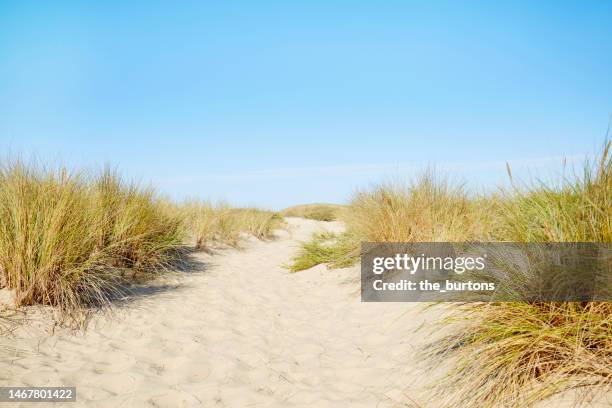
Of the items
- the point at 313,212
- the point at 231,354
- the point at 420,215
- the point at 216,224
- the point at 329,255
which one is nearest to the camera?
the point at 231,354

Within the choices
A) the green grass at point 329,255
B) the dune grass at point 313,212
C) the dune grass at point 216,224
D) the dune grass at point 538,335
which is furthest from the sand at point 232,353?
the dune grass at point 313,212

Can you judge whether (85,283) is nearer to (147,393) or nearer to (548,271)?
(147,393)

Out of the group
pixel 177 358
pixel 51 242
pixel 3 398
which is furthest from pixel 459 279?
pixel 51 242

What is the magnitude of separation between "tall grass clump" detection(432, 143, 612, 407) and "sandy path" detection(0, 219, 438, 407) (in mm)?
519

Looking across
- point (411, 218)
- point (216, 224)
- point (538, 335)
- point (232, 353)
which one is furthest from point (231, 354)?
point (216, 224)

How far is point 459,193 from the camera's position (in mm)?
5883

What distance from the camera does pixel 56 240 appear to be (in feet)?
11.5

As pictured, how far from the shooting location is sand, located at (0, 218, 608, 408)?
Result: 8.27 ft

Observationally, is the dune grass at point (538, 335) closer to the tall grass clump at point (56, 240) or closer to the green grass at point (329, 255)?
the green grass at point (329, 255)

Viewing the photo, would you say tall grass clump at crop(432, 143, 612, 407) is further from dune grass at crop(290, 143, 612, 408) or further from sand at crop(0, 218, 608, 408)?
sand at crop(0, 218, 608, 408)

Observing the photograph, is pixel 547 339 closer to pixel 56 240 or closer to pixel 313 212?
pixel 56 240

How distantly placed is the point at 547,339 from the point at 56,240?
3.80 metres

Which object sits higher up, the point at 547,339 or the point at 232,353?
the point at 547,339

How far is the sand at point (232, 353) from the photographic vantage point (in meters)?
2.52
